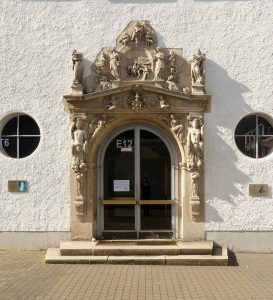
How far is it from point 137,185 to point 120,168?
1.75 ft

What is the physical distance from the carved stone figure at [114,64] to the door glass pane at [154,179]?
136 cm

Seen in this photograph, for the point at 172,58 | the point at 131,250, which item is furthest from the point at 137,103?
the point at 131,250

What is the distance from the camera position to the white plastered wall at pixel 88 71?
895cm

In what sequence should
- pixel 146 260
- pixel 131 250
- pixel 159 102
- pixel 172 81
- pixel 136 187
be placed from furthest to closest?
pixel 136 187
pixel 172 81
pixel 159 102
pixel 131 250
pixel 146 260

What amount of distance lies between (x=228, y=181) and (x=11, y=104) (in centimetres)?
499

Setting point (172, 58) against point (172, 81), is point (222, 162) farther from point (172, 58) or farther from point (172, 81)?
point (172, 58)

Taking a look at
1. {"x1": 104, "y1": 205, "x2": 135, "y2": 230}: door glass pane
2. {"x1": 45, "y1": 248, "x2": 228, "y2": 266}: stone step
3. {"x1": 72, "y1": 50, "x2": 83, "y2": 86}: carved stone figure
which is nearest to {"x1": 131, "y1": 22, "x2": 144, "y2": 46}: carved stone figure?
{"x1": 72, "y1": 50, "x2": 83, "y2": 86}: carved stone figure

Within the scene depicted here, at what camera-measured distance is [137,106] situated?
880 centimetres

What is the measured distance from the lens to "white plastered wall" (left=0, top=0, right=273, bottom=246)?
29.4 ft

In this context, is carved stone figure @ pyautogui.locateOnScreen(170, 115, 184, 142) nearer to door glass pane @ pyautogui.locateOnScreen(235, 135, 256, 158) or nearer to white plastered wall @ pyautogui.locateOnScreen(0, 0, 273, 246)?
white plastered wall @ pyautogui.locateOnScreen(0, 0, 273, 246)

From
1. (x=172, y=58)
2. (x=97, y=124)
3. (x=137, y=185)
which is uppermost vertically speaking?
(x=172, y=58)

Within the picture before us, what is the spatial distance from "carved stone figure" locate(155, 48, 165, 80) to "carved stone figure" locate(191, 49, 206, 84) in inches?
25.3

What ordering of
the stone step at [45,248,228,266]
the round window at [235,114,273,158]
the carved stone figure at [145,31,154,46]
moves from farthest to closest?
the round window at [235,114,273,158]
the carved stone figure at [145,31,154,46]
the stone step at [45,248,228,266]

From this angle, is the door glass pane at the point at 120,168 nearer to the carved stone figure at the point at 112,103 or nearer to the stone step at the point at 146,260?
the carved stone figure at the point at 112,103
